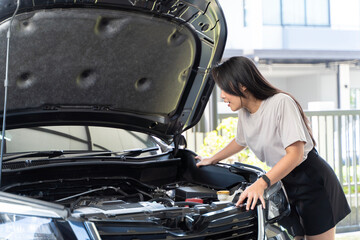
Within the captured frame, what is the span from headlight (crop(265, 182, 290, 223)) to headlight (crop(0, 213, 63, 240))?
0.99 m

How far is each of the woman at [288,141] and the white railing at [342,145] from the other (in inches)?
112

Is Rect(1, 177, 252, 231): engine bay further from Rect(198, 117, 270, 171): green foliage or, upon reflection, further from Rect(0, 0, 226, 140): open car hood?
Rect(198, 117, 270, 171): green foliage

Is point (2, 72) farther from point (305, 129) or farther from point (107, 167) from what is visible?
point (305, 129)

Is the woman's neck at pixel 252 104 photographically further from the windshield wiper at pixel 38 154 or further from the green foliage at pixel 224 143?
the green foliage at pixel 224 143

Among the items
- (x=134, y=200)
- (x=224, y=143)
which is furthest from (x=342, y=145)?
(x=134, y=200)

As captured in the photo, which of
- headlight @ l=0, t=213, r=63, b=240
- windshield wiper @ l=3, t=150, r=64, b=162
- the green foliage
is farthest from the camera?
the green foliage

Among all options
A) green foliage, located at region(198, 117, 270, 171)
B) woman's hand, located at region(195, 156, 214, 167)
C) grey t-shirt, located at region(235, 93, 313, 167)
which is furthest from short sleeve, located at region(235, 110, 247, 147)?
green foliage, located at region(198, 117, 270, 171)

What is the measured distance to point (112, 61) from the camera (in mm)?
2752

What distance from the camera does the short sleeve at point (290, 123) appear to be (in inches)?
98.0

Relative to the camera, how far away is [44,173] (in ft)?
8.64

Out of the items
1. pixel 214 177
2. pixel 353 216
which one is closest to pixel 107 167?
pixel 214 177

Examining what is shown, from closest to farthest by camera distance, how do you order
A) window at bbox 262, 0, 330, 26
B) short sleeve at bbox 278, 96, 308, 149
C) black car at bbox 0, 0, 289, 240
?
black car at bbox 0, 0, 289, 240
short sleeve at bbox 278, 96, 308, 149
window at bbox 262, 0, 330, 26

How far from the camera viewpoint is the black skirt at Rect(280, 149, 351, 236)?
2.73 m

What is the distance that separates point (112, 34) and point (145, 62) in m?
0.29
